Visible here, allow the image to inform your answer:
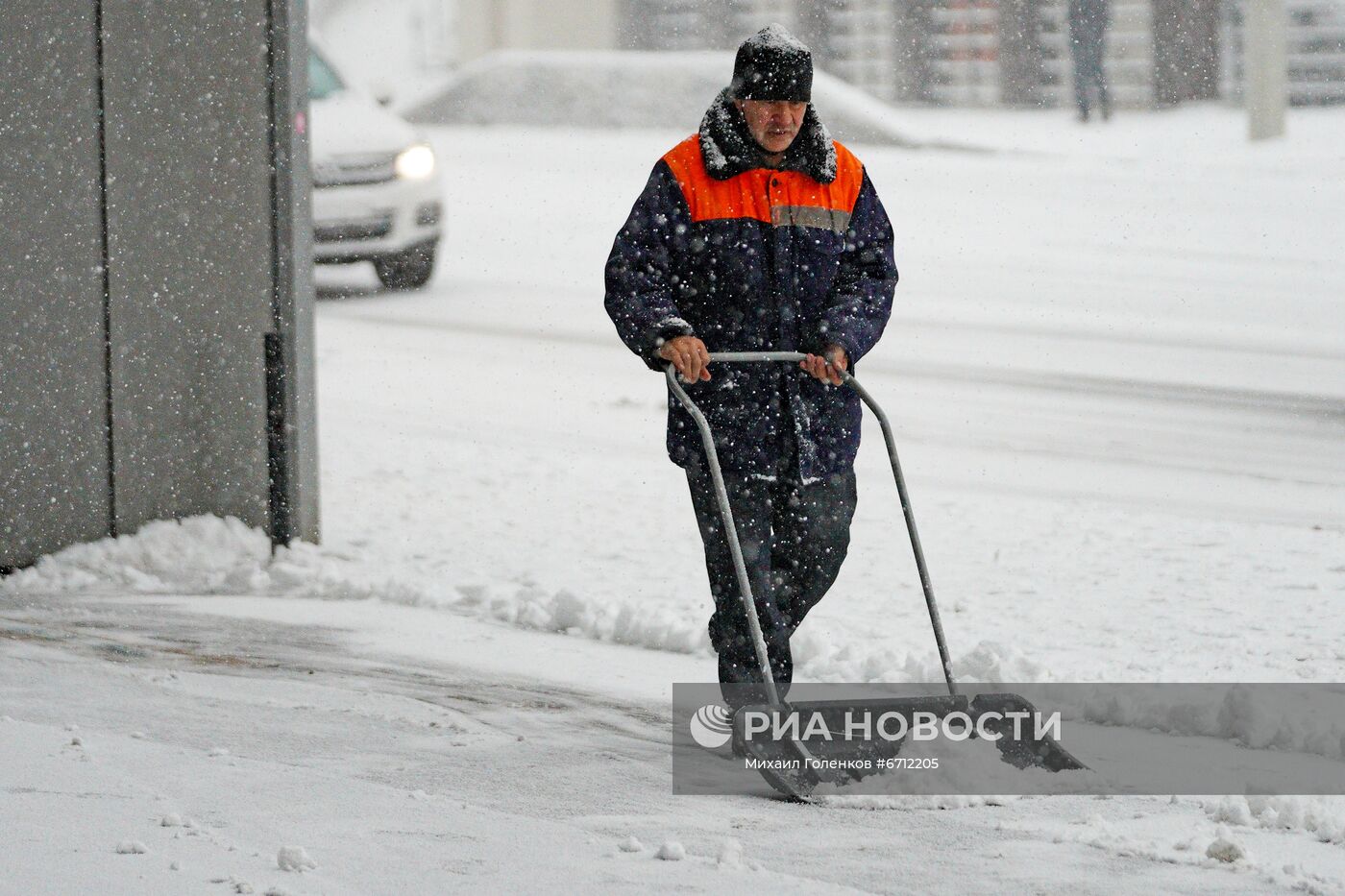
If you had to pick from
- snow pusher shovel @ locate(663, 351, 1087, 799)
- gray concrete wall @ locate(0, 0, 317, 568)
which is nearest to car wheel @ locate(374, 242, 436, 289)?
gray concrete wall @ locate(0, 0, 317, 568)

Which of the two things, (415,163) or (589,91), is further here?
(589,91)

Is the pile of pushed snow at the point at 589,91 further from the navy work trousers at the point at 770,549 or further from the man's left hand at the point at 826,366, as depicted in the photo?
the man's left hand at the point at 826,366

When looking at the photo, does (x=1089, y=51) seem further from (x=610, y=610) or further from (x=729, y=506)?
(x=729, y=506)

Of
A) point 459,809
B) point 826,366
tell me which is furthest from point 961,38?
point 459,809

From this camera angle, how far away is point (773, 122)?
4.54 meters

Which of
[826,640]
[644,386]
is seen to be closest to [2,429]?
[826,640]

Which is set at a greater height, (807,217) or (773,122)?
(773,122)

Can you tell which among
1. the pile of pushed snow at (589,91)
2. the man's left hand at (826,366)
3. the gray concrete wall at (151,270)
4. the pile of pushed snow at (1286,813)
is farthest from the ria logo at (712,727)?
the pile of pushed snow at (589,91)

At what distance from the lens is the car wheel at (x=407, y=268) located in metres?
14.1

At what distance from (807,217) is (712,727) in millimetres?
1332

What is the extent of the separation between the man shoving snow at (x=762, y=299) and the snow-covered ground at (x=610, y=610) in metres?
0.65

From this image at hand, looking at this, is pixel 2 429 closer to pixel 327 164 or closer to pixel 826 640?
pixel 826 640

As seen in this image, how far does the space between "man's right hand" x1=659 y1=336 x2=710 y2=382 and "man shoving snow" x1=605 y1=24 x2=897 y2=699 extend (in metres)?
0.02

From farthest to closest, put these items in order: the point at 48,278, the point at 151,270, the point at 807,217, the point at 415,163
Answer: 1. the point at 415,163
2. the point at 151,270
3. the point at 48,278
4. the point at 807,217
